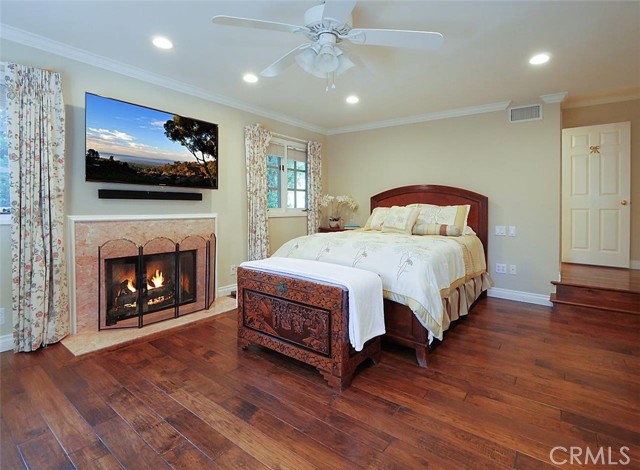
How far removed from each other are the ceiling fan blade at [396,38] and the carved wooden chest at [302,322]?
1.61m

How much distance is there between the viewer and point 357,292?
83.7 inches

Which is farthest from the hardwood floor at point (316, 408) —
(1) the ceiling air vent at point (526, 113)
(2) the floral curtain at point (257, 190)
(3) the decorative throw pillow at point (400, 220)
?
(1) the ceiling air vent at point (526, 113)

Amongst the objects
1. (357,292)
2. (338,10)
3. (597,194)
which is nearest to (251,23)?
(338,10)

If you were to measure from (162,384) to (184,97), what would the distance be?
301 cm

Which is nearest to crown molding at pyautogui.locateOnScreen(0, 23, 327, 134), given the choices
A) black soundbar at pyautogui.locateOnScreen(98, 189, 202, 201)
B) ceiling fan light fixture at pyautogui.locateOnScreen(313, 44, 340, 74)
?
black soundbar at pyautogui.locateOnScreen(98, 189, 202, 201)

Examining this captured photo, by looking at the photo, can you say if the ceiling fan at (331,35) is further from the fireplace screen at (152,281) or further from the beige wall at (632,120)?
the beige wall at (632,120)

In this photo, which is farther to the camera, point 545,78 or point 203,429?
point 545,78

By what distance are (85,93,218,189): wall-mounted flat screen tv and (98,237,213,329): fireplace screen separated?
2.18ft

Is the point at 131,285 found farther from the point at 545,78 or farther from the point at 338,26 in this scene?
the point at 545,78

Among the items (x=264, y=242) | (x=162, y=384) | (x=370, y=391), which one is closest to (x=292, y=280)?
(x=370, y=391)

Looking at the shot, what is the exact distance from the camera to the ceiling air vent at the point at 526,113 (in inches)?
156

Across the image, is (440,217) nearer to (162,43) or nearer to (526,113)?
(526,113)

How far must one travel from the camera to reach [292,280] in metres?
2.32

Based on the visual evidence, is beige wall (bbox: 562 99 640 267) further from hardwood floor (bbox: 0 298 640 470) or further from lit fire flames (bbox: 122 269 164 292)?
lit fire flames (bbox: 122 269 164 292)
